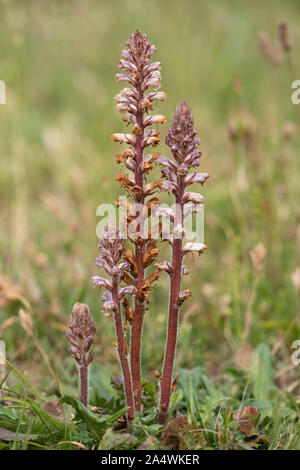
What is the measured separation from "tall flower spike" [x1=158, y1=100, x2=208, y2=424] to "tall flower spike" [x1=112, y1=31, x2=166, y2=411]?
60 millimetres

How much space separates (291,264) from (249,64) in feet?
14.7

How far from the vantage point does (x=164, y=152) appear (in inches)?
214

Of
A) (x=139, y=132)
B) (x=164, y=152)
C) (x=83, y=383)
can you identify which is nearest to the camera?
(x=139, y=132)

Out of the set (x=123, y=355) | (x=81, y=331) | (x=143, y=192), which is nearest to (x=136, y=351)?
(x=123, y=355)

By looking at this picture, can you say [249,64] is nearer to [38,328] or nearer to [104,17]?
[104,17]

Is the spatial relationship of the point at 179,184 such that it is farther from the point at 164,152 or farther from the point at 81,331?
the point at 164,152

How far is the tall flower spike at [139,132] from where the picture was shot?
1.86 meters

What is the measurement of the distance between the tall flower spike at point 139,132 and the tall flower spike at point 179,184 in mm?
60

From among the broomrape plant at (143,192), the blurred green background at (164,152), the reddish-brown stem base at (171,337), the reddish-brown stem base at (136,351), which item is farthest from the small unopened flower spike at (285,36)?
the reddish-brown stem base at (136,351)

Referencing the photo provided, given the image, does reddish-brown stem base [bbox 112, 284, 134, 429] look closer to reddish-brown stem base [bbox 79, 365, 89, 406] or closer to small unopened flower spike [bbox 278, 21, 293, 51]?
reddish-brown stem base [bbox 79, 365, 89, 406]

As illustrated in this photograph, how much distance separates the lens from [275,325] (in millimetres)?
3230

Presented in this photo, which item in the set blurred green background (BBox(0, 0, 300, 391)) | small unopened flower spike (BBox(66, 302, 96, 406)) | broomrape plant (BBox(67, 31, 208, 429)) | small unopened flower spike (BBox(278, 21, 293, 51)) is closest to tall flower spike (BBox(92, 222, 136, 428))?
broomrape plant (BBox(67, 31, 208, 429))

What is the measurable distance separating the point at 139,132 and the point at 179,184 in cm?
22

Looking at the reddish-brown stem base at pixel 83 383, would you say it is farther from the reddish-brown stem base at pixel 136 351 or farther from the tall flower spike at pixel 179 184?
the tall flower spike at pixel 179 184
